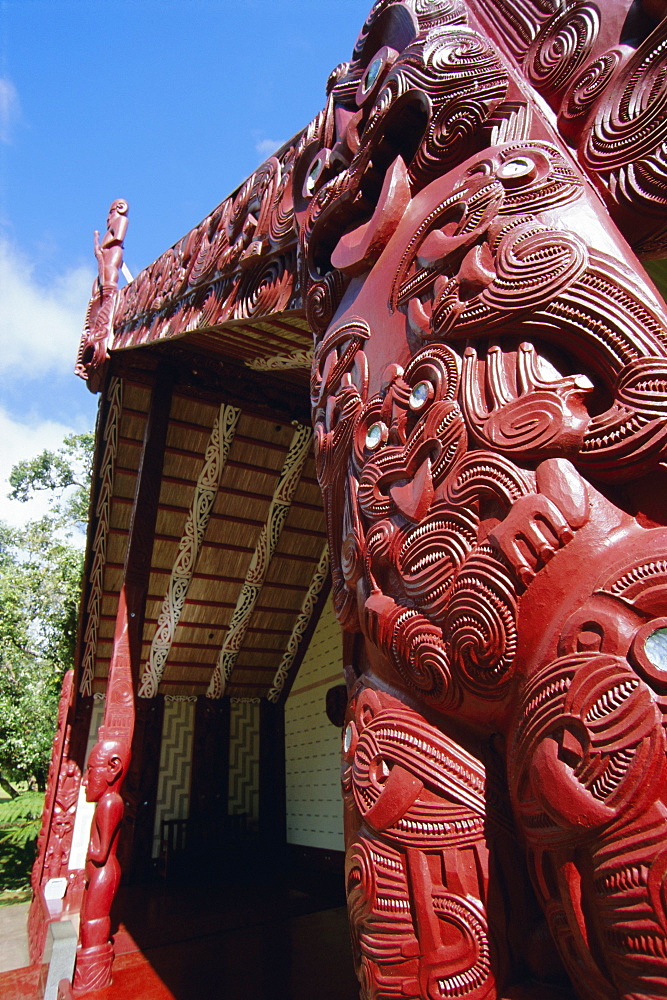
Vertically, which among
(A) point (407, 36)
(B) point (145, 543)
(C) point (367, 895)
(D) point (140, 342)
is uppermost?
(D) point (140, 342)

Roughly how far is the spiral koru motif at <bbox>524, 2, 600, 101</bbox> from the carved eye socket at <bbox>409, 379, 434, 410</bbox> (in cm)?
71

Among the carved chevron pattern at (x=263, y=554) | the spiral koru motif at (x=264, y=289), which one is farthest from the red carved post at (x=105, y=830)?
the spiral koru motif at (x=264, y=289)

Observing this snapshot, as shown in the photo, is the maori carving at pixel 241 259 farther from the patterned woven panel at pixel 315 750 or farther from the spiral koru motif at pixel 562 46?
the patterned woven panel at pixel 315 750

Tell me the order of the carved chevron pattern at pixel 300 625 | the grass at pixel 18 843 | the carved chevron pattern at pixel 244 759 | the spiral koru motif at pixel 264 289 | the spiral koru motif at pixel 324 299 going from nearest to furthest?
1. the spiral koru motif at pixel 324 299
2. the spiral koru motif at pixel 264 289
3. the carved chevron pattern at pixel 300 625
4. the carved chevron pattern at pixel 244 759
5. the grass at pixel 18 843

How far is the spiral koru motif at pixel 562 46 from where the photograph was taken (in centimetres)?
126

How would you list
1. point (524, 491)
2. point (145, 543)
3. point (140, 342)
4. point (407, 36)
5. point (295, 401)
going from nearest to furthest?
1. point (524, 491)
2. point (407, 36)
3. point (140, 342)
4. point (145, 543)
5. point (295, 401)

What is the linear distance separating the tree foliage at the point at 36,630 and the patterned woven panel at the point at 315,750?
3.27 m

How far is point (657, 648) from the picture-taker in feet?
2.55

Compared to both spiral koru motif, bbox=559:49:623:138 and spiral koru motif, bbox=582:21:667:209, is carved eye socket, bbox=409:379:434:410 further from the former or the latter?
spiral koru motif, bbox=559:49:623:138

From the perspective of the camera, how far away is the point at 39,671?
9.90 metres

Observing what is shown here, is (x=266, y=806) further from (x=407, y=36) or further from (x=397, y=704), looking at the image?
(x=407, y=36)

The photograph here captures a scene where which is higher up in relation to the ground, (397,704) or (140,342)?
(140,342)

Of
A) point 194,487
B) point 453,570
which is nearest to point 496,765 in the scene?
point 453,570

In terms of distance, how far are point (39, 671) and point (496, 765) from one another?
1041 cm
